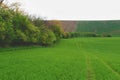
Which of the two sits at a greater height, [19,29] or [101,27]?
[19,29]

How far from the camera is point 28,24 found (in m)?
82.4

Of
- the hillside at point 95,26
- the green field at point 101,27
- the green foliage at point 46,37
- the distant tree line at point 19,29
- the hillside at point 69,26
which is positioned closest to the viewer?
the distant tree line at point 19,29

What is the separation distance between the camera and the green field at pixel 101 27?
558 feet

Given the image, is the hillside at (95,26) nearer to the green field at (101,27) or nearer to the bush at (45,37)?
the green field at (101,27)

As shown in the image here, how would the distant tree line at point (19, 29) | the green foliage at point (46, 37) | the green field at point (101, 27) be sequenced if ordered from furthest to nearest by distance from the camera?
the green field at point (101, 27) < the green foliage at point (46, 37) < the distant tree line at point (19, 29)

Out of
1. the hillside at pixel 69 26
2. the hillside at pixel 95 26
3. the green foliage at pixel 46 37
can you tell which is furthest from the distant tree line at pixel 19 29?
the hillside at pixel 95 26

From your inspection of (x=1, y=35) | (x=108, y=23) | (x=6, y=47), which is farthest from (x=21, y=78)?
(x=108, y=23)

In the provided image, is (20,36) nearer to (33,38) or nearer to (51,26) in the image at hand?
(33,38)

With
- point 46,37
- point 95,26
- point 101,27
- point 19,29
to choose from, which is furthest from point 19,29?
point 95,26

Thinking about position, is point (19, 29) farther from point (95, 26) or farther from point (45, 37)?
point (95, 26)

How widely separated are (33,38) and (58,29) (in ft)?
82.7

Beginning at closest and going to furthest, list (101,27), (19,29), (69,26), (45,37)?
(19,29) < (45,37) < (69,26) < (101,27)

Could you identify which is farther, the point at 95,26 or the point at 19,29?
the point at 95,26

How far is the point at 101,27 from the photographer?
18138cm
